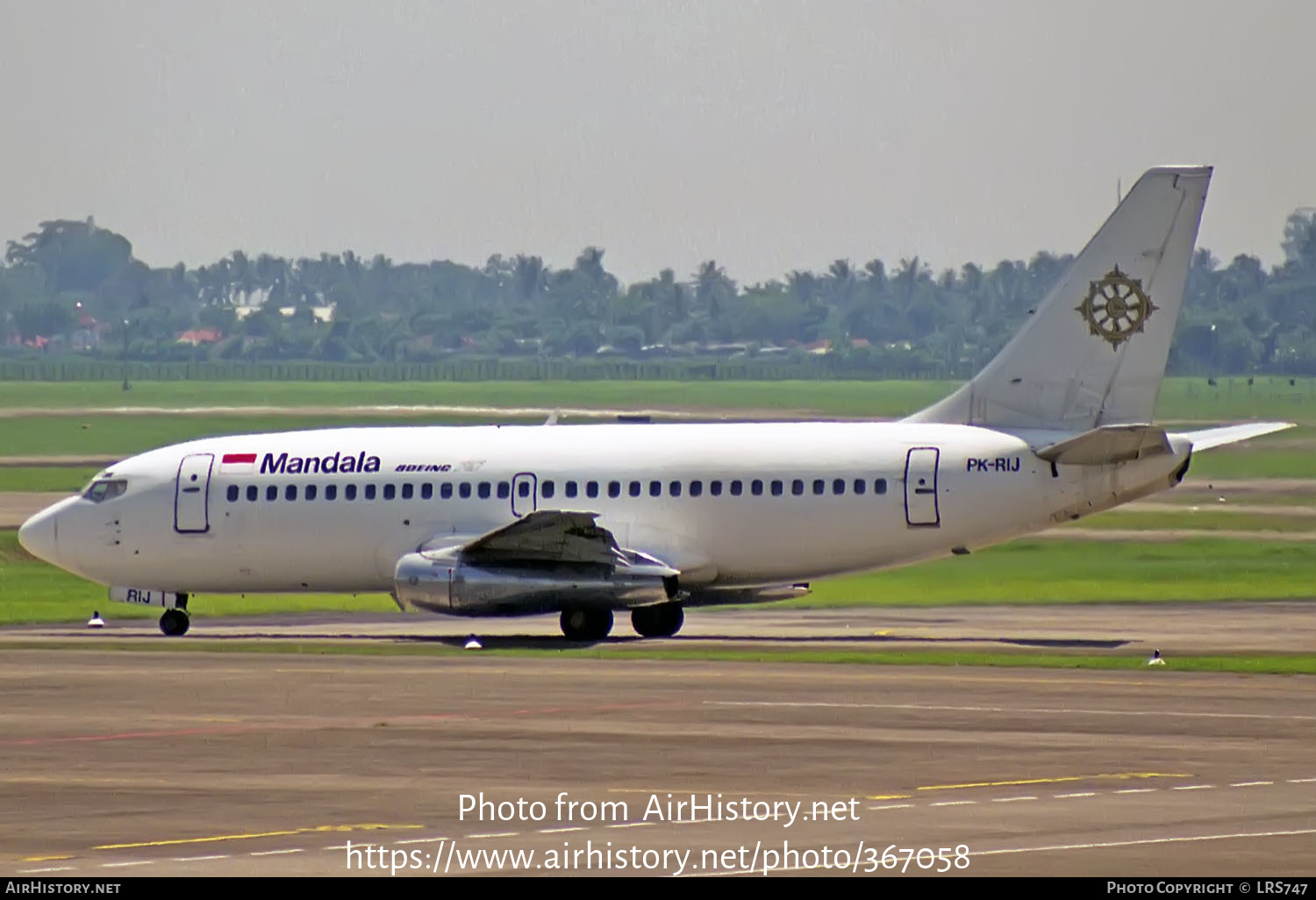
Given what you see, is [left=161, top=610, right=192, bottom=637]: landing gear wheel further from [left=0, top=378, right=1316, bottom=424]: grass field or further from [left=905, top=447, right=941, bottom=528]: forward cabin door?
[left=0, top=378, right=1316, bottom=424]: grass field

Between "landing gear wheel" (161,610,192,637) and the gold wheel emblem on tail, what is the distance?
1532 cm

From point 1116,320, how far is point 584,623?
928 cm

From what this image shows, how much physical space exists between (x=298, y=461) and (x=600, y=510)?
5447mm

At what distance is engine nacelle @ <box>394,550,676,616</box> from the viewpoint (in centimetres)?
3944

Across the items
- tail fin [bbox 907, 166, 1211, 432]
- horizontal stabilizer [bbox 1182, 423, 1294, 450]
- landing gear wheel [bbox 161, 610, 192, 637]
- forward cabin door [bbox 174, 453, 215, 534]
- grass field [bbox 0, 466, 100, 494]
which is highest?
tail fin [bbox 907, 166, 1211, 432]

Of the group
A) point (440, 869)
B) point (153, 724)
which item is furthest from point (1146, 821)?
point (153, 724)

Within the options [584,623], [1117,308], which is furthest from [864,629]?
[1117,308]

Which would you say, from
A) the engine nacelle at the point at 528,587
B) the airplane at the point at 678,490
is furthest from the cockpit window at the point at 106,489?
the engine nacelle at the point at 528,587

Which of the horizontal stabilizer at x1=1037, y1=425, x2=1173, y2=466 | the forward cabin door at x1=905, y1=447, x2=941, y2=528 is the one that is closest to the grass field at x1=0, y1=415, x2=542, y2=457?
the forward cabin door at x1=905, y1=447, x2=941, y2=528

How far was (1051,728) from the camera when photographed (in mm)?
27281

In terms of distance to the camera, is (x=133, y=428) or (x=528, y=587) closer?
(x=528, y=587)

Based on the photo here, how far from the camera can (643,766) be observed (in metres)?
24.6

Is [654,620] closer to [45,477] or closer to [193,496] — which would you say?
[193,496]

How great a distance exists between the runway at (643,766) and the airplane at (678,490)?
165 inches
